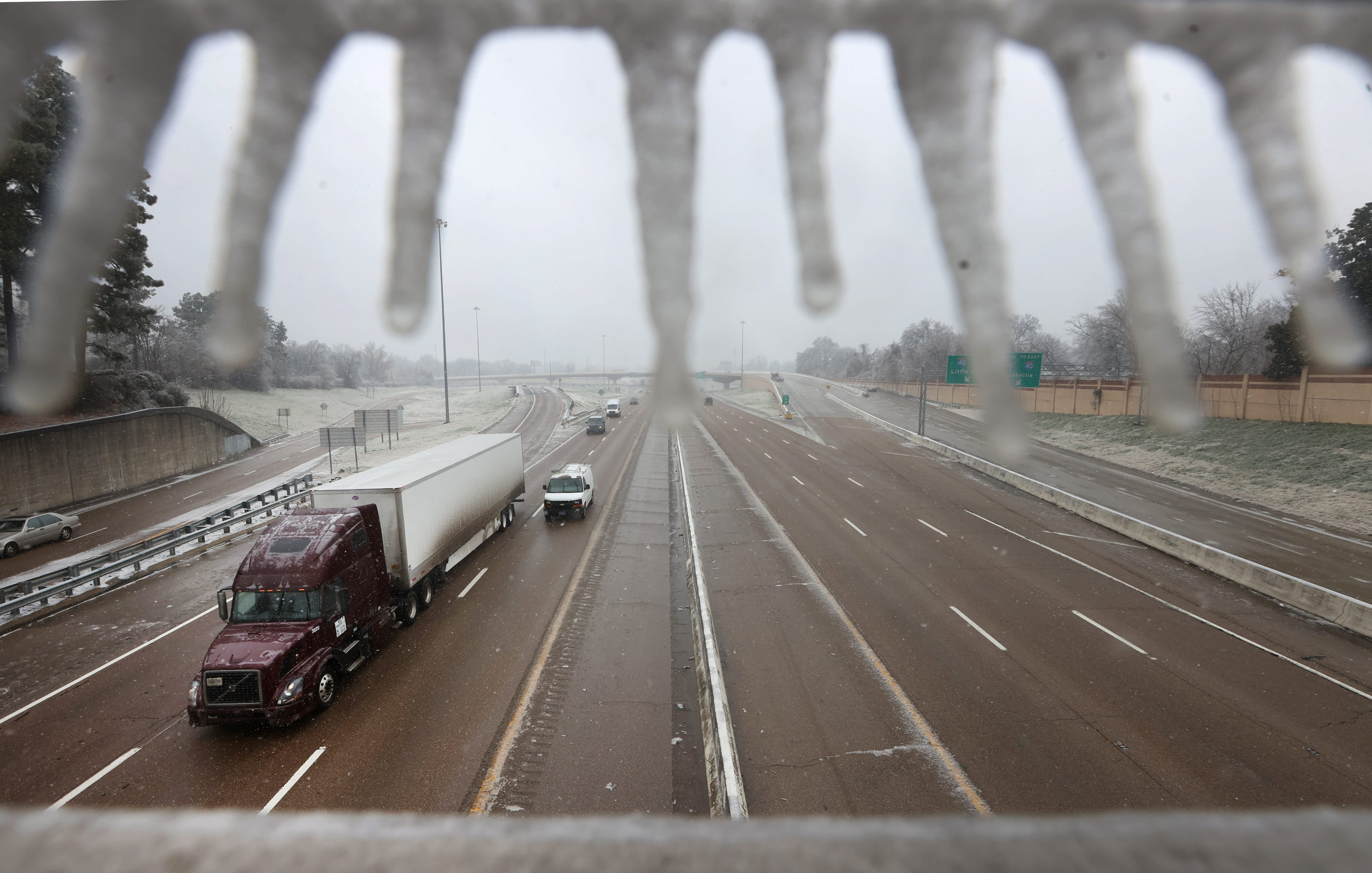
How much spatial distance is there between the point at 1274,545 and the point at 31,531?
3379 cm

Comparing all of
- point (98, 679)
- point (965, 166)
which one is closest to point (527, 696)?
point (98, 679)

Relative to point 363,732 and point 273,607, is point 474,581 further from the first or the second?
point 363,732

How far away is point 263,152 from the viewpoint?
150 cm

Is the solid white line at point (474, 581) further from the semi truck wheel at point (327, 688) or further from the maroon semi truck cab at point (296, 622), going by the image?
the semi truck wheel at point (327, 688)

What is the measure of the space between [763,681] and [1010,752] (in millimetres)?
3157

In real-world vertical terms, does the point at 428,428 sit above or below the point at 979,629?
above

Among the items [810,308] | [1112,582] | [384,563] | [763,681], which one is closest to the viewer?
[810,308]

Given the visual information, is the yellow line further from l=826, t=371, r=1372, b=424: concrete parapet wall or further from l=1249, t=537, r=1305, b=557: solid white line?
l=1249, t=537, r=1305, b=557: solid white line

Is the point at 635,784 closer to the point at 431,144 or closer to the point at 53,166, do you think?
the point at 431,144

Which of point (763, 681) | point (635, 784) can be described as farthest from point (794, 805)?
point (763, 681)

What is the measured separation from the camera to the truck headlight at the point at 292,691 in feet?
22.7

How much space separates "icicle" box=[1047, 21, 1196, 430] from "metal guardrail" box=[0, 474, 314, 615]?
50.5ft

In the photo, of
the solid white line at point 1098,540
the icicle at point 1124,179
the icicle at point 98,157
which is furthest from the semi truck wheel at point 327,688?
the solid white line at point 1098,540

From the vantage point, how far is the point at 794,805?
5.78 m
